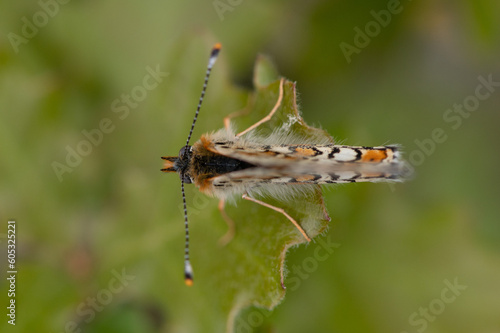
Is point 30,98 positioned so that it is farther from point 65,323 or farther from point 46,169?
point 65,323

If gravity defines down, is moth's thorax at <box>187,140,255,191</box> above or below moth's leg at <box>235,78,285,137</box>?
below

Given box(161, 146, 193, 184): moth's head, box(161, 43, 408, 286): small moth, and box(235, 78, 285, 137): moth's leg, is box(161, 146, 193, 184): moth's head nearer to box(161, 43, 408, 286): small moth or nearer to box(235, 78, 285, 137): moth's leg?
box(161, 43, 408, 286): small moth

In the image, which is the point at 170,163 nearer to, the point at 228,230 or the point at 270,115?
the point at 228,230

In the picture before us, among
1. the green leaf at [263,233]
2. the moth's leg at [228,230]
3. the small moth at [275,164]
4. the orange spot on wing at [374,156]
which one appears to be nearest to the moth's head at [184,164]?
the small moth at [275,164]

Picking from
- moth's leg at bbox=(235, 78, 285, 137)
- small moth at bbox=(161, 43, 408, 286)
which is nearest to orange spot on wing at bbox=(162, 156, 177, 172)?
small moth at bbox=(161, 43, 408, 286)

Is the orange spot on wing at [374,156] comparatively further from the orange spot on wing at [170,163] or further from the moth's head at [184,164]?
the orange spot on wing at [170,163]

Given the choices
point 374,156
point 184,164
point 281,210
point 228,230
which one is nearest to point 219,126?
point 184,164
